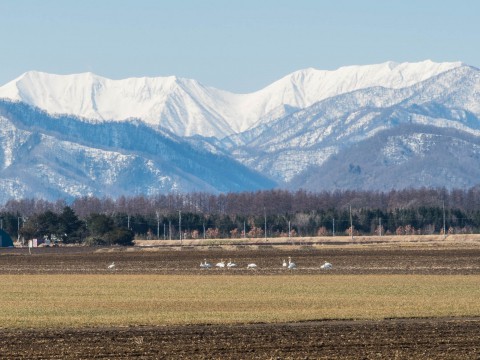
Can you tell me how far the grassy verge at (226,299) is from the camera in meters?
42.4

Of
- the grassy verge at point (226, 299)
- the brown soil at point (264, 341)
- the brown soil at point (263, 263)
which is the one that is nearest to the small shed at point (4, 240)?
the brown soil at point (263, 263)

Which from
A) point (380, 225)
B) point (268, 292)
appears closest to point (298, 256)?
point (268, 292)

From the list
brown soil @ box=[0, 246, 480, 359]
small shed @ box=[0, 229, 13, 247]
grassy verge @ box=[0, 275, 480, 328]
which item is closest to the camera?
brown soil @ box=[0, 246, 480, 359]

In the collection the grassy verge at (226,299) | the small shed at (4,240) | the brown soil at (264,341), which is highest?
the small shed at (4,240)

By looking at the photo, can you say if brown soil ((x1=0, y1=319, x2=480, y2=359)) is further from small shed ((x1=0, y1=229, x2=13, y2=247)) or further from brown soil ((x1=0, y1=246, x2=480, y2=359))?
small shed ((x1=0, y1=229, x2=13, y2=247))

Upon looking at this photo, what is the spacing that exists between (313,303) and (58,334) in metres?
13.1

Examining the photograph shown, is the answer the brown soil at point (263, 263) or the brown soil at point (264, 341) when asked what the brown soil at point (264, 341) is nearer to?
the brown soil at point (264, 341)

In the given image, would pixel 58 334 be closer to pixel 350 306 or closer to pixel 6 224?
pixel 350 306

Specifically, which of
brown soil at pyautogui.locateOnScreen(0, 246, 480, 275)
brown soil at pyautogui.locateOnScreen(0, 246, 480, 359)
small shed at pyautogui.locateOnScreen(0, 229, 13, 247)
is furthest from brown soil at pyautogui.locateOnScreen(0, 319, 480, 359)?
small shed at pyautogui.locateOnScreen(0, 229, 13, 247)

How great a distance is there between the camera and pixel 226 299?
5069 centimetres

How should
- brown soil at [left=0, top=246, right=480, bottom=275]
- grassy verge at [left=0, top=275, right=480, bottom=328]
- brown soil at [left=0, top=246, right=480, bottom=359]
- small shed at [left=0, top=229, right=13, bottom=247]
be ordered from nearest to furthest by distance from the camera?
brown soil at [left=0, top=246, right=480, bottom=359] < grassy verge at [left=0, top=275, right=480, bottom=328] < brown soil at [left=0, top=246, right=480, bottom=275] < small shed at [left=0, top=229, right=13, bottom=247]

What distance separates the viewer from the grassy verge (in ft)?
139

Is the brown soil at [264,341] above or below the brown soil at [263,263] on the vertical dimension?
below

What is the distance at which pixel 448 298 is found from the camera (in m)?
48.6
